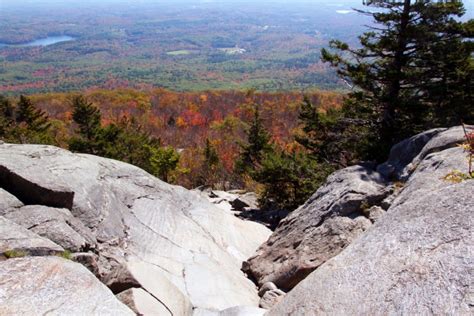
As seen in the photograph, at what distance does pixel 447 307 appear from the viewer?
3604mm

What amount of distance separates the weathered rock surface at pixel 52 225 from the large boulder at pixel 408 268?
3.56 meters

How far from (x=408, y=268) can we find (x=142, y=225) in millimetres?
6913

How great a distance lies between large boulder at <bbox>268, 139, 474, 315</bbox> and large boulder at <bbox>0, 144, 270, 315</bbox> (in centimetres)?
253

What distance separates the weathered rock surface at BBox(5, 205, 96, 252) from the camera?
6824 millimetres

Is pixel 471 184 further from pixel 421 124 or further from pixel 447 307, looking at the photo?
pixel 421 124

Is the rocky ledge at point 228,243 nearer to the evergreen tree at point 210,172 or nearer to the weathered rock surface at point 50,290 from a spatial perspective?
the weathered rock surface at point 50,290

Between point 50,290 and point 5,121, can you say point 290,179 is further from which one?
point 5,121

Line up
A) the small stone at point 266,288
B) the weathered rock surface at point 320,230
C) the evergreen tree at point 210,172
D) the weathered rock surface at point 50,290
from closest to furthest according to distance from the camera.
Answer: the weathered rock surface at point 50,290 < the weathered rock surface at point 320,230 < the small stone at point 266,288 < the evergreen tree at point 210,172

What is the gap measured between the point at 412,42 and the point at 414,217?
8.48 m

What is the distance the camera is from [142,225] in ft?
32.1

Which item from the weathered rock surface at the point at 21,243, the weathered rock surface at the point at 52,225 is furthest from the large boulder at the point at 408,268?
the weathered rock surface at the point at 52,225

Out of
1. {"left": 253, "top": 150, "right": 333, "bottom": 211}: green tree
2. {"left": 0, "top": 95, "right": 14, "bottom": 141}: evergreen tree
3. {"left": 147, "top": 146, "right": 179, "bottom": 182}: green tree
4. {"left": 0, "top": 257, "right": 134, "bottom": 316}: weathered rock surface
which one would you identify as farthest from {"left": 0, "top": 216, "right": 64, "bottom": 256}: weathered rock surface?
{"left": 0, "top": 95, "right": 14, "bottom": 141}: evergreen tree

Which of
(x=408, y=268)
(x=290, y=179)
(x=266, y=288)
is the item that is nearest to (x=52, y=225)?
(x=266, y=288)

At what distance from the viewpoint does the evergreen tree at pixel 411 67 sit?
1156 centimetres
